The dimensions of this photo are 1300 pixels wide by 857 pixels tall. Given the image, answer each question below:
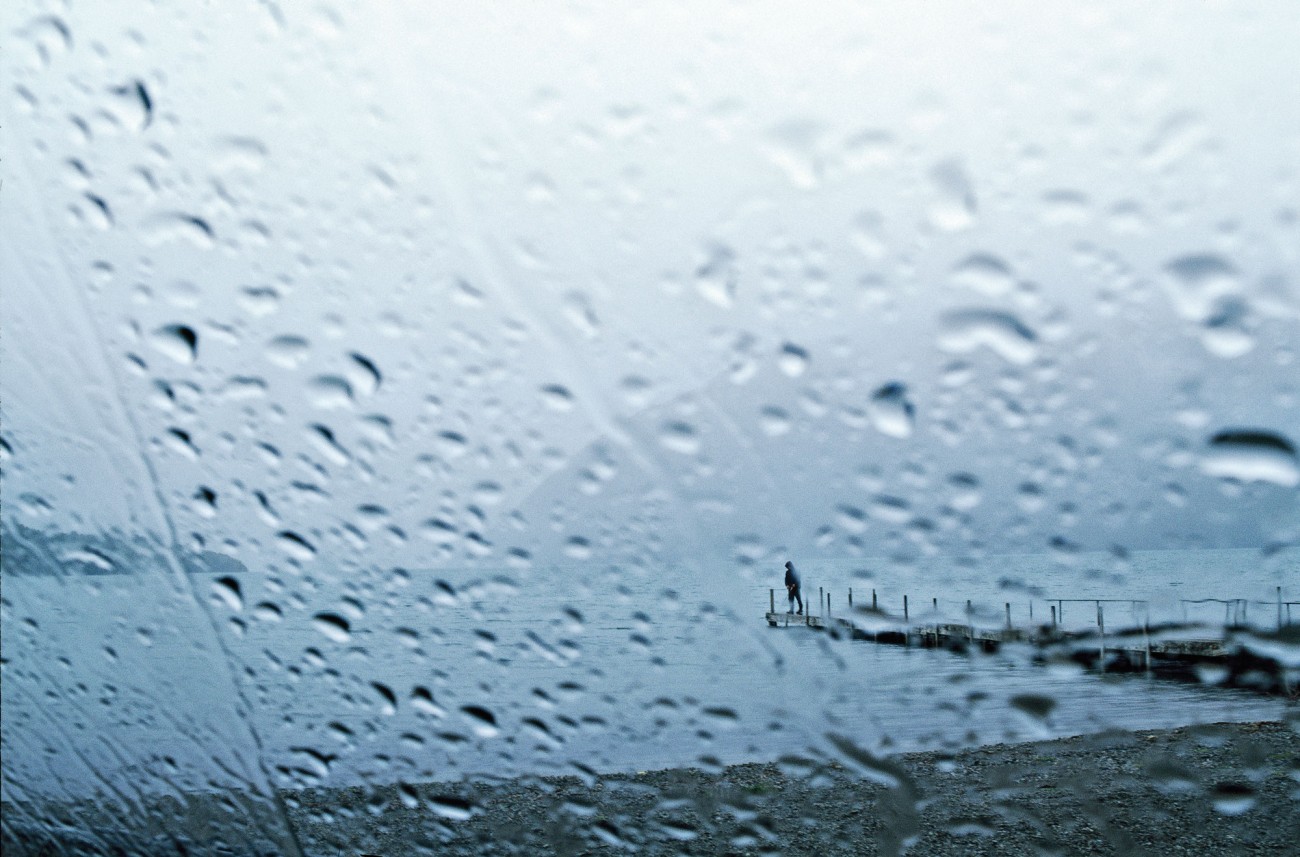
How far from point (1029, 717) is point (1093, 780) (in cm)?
43

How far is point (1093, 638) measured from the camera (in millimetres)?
1722

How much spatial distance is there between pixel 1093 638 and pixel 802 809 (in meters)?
3.20

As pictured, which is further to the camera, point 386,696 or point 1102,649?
point 386,696

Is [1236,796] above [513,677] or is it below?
below

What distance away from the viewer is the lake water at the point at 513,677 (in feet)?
5.69

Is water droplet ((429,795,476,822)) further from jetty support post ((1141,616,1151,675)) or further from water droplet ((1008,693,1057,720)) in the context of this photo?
jetty support post ((1141,616,1151,675))

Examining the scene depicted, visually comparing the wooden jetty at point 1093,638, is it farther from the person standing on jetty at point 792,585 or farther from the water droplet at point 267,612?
the water droplet at point 267,612

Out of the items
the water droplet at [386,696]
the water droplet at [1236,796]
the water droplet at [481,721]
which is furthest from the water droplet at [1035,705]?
the water droplet at [386,696]

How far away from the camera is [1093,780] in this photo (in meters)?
1.92

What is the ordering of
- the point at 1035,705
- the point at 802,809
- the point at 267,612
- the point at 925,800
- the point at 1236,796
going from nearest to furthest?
the point at 1236,796 < the point at 1035,705 < the point at 925,800 < the point at 267,612 < the point at 802,809

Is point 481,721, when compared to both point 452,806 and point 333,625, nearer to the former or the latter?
point 452,806

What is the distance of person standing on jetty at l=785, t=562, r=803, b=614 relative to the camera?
74.4 inches

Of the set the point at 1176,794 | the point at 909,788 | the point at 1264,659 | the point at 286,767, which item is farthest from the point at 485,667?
the point at 1264,659

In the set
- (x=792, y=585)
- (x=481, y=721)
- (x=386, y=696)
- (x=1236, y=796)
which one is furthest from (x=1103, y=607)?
(x=386, y=696)
